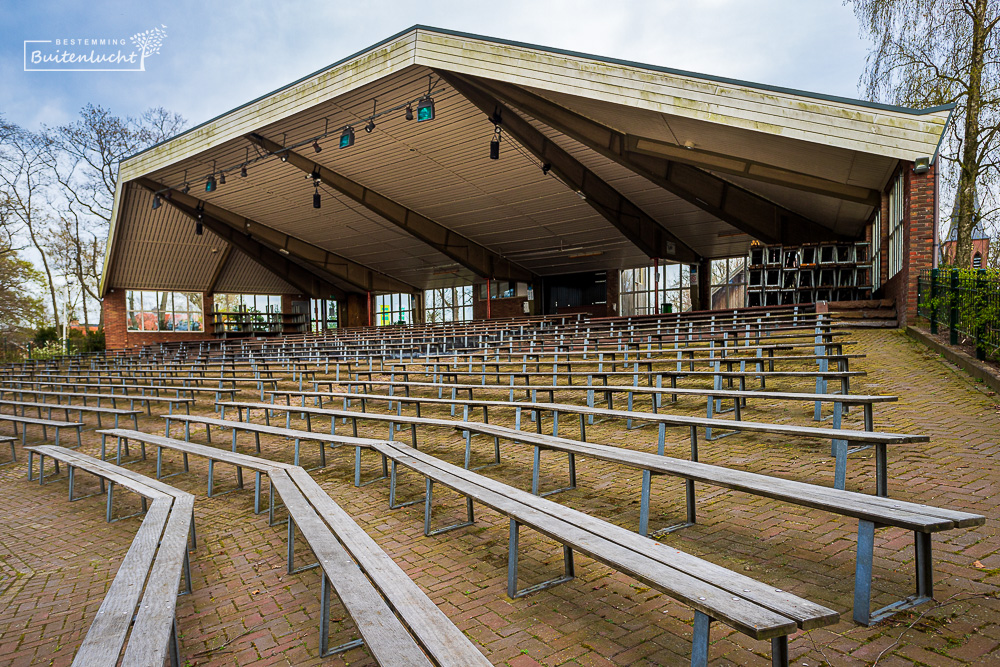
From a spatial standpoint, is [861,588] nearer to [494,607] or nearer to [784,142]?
[494,607]

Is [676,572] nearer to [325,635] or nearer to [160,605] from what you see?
[325,635]

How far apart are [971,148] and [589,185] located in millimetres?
9232

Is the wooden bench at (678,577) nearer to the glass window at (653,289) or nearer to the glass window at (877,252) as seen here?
the glass window at (877,252)

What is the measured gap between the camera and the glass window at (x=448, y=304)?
99.9ft

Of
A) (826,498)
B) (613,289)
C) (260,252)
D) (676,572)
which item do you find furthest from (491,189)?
(676,572)

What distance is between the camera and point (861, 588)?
225 cm

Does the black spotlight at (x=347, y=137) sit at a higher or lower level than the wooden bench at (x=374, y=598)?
higher

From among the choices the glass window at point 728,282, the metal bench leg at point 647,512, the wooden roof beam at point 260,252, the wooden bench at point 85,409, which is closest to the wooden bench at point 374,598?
the metal bench leg at point 647,512

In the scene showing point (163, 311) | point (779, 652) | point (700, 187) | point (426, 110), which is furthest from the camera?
point (163, 311)

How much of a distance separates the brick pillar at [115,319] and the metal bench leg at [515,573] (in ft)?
97.6

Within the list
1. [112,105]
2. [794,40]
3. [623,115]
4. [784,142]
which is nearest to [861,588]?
[784,142]

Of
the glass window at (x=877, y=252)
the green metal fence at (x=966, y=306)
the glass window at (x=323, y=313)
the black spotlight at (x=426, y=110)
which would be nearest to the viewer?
the green metal fence at (x=966, y=306)

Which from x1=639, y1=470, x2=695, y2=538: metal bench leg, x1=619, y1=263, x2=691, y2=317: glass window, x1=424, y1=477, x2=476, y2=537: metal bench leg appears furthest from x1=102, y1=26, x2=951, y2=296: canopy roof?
x1=424, y1=477, x2=476, y2=537: metal bench leg

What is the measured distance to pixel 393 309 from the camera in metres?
33.6
